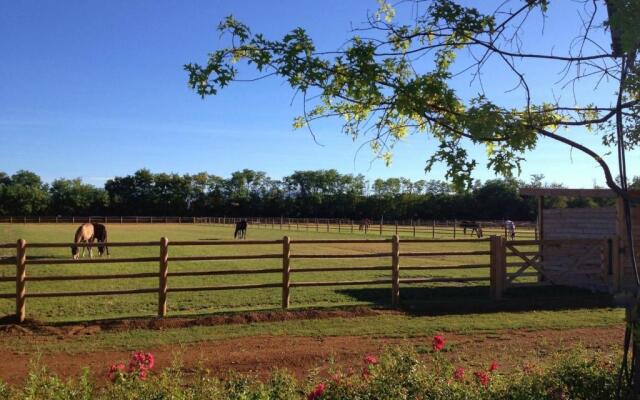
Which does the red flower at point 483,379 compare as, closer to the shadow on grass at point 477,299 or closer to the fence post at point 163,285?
the shadow on grass at point 477,299

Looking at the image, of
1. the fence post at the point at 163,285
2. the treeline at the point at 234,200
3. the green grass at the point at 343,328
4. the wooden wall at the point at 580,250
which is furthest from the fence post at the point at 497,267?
the treeline at the point at 234,200

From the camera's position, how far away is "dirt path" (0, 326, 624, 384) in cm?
Result: 650

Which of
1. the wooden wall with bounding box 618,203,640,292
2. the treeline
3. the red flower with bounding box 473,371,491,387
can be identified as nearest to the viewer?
the red flower with bounding box 473,371,491,387

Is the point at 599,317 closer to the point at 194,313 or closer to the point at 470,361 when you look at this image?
the point at 470,361

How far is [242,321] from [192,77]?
5.85 meters

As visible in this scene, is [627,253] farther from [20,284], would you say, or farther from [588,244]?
[20,284]

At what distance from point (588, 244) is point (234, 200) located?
111342mm

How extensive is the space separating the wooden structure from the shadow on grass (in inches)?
19.0

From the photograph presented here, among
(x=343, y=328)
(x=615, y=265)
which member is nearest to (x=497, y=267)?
(x=615, y=265)

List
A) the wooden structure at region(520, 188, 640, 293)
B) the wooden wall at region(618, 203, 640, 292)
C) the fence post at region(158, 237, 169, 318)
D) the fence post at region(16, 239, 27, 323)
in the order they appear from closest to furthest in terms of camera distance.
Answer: the fence post at region(16, 239, 27, 323)
the fence post at region(158, 237, 169, 318)
the wooden wall at region(618, 203, 640, 292)
the wooden structure at region(520, 188, 640, 293)

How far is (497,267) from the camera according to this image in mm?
11977

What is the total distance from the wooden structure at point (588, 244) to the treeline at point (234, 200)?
237ft

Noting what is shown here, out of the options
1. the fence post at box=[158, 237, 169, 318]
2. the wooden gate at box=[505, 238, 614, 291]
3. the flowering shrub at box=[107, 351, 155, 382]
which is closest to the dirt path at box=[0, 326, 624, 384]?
the flowering shrub at box=[107, 351, 155, 382]

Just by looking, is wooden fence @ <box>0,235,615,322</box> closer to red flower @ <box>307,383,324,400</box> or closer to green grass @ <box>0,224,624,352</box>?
green grass @ <box>0,224,624,352</box>
